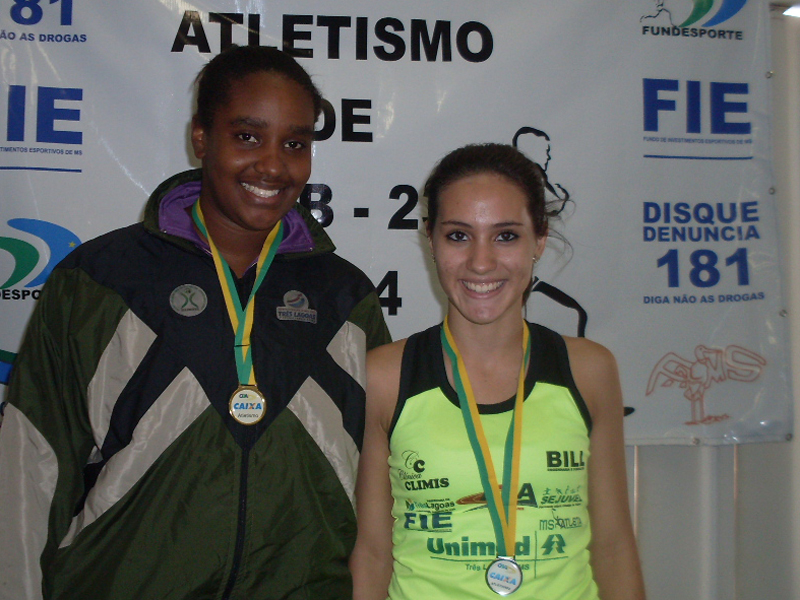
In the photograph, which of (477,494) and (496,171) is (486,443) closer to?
(477,494)

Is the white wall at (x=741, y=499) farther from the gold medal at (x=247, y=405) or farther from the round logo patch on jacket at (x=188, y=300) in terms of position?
the round logo patch on jacket at (x=188, y=300)

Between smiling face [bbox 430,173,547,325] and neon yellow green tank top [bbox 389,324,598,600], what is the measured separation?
182 millimetres

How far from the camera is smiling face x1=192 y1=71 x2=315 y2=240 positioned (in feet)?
4.67

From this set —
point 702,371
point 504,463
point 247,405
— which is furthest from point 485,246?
point 702,371

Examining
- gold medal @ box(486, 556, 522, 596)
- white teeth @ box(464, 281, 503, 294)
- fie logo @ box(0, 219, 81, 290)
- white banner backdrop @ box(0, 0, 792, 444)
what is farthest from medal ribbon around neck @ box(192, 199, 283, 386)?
fie logo @ box(0, 219, 81, 290)

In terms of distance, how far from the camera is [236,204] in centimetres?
144

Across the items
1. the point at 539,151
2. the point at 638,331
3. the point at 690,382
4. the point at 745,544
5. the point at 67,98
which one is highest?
the point at 67,98

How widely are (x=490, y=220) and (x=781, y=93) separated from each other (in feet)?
5.84

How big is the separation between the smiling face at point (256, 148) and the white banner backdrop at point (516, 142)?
0.83 meters

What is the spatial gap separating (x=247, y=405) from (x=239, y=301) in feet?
0.77

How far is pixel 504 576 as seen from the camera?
4.30ft

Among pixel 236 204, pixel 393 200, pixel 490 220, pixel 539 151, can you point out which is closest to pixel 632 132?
pixel 539 151

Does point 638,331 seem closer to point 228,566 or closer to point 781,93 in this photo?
point 781,93

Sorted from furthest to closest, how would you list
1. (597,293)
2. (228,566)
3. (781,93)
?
(781,93) < (597,293) < (228,566)
